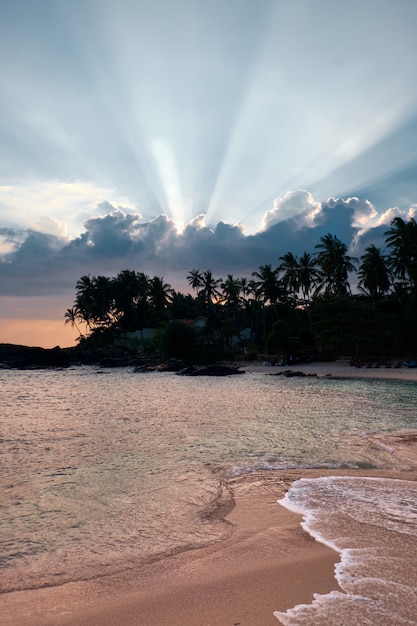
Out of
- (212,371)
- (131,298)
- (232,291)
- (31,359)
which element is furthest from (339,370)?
(31,359)

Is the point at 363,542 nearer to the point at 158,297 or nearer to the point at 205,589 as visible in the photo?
the point at 205,589

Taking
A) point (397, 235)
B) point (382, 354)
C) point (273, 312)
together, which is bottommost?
point (382, 354)

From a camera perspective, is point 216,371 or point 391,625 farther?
point 216,371

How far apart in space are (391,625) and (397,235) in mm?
58832

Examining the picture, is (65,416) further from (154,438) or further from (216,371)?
Answer: (216,371)

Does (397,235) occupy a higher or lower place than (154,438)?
higher

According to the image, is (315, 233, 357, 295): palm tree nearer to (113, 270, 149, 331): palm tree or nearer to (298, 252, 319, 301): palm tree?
(298, 252, 319, 301): palm tree

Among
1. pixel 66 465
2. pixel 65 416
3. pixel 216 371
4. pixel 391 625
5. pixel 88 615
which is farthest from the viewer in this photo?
pixel 216 371

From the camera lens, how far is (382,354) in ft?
168

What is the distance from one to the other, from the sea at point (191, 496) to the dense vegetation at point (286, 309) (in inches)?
1362

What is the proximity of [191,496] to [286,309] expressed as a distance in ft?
228

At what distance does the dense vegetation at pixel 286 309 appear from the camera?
49719mm

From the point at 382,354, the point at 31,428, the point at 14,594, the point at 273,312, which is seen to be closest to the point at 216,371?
the point at 382,354

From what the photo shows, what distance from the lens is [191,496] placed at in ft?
25.0
